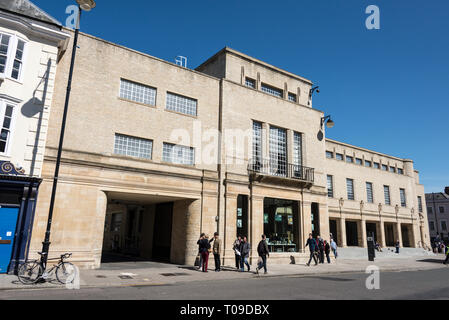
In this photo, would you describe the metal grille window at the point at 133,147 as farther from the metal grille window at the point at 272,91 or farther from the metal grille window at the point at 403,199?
the metal grille window at the point at 403,199

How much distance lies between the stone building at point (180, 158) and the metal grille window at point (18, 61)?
189cm

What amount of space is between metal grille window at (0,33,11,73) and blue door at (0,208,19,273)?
592 centimetres

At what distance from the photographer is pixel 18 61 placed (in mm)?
13883

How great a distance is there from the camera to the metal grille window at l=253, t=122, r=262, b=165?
71.7 ft

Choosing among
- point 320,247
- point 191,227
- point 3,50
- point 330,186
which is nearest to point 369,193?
point 330,186

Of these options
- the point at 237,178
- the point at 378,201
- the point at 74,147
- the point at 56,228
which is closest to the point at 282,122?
the point at 237,178

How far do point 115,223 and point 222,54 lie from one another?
17.2m

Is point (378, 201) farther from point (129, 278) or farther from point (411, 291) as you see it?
point (129, 278)

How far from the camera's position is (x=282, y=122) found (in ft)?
78.0

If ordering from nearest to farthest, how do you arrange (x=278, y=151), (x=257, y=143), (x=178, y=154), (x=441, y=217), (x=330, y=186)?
(x=178, y=154) → (x=257, y=143) → (x=278, y=151) → (x=330, y=186) → (x=441, y=217)

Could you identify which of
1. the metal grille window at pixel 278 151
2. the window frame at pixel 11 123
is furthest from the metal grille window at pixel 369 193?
the window frame at pixel 11 123

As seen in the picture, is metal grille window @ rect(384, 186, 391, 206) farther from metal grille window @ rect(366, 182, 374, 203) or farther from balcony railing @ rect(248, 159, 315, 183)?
balcony railing @ rect(248, 159, 315, 183)

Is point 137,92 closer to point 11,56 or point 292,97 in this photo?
point 11,56

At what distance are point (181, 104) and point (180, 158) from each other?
A: 3.46 meters
